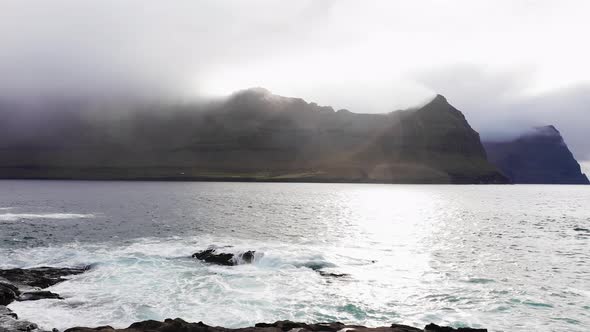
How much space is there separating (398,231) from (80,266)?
4855 centimetres

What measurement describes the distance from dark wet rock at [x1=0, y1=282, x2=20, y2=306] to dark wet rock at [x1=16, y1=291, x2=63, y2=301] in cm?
38

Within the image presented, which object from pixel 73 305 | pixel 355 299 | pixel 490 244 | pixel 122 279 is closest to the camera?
pixel 73 305

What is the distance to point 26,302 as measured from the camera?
79.8 feet

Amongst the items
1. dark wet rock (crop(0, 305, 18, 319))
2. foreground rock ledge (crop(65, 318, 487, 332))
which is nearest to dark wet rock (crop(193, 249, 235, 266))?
dark wet rock (crop(0, 305, 18, 319))

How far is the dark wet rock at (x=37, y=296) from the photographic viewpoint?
24922mm

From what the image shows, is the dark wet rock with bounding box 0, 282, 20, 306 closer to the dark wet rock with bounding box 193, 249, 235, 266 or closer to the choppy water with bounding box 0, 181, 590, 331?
the choppy water with bounding box 0, 181, 590, 331

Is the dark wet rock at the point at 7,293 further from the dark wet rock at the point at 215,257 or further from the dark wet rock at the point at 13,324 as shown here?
the dark wet rock at the point at 215,257

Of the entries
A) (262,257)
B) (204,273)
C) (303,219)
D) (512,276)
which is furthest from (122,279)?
(303,219)

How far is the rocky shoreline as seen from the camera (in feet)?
58.6

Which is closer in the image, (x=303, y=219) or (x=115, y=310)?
(x=115, y=310)

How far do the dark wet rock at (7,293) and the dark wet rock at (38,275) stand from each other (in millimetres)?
2335

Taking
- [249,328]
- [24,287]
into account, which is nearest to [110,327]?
[249,328]

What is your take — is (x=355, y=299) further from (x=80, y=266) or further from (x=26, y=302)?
(x=80, y=266)

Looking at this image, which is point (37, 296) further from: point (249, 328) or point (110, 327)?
point (249, 328)
